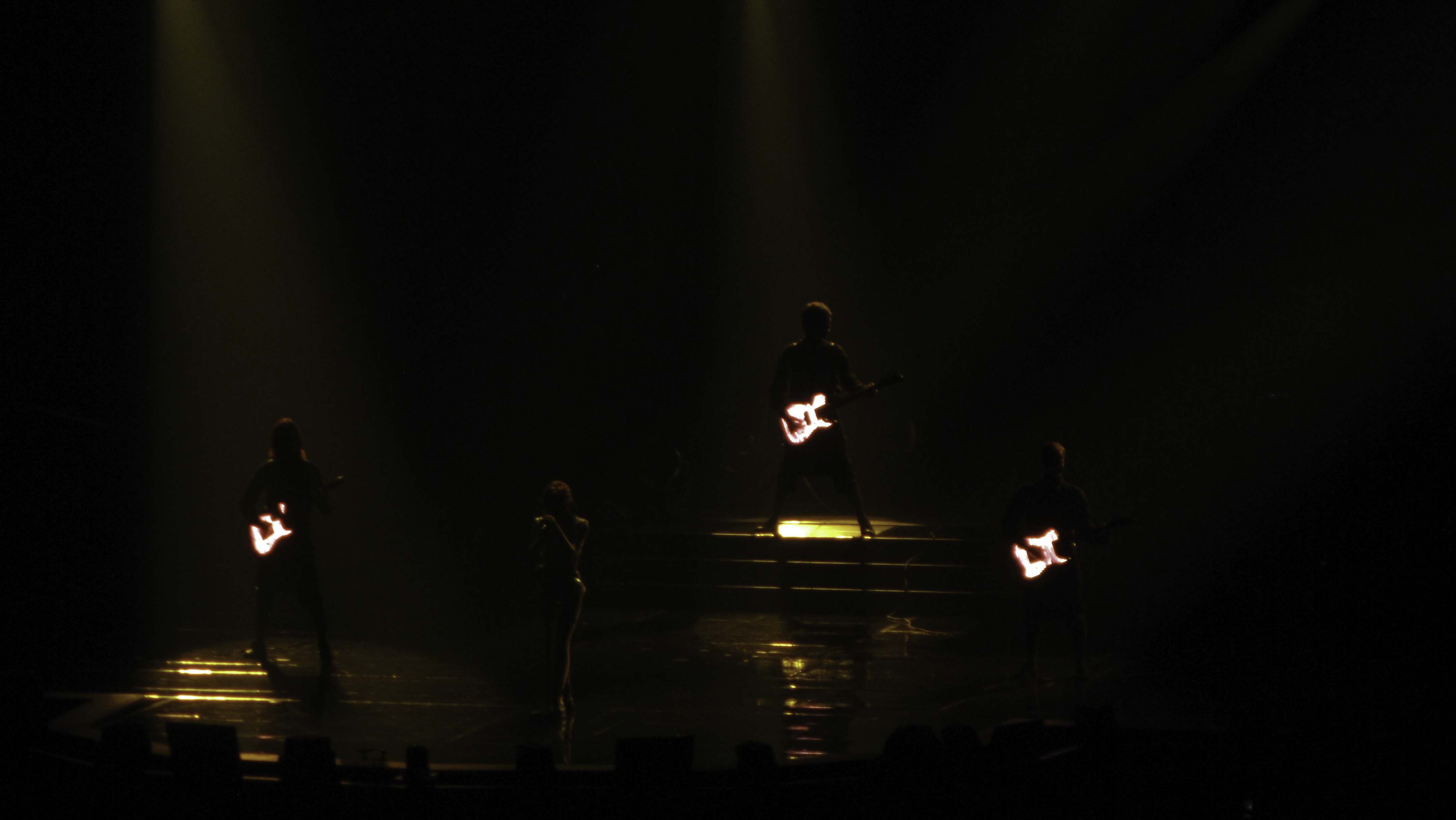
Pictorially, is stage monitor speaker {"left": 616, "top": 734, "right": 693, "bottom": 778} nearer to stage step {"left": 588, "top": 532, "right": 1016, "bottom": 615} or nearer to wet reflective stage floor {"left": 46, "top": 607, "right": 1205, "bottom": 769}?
wet reflective stage floor {"left": 46, "top": 607, "right": 1205, "bottom": 769}

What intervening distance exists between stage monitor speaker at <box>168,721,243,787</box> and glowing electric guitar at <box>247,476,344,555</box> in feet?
11.7

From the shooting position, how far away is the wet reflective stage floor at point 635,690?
230 inches

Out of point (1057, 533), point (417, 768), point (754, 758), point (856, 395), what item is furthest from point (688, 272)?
point (754, 758)

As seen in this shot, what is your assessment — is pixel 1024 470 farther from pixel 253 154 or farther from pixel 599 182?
pixel 253 154

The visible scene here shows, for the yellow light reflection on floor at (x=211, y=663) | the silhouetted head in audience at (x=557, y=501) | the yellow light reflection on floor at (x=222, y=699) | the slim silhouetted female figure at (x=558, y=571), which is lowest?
the yellow light reflection on floor at (x=222, y=699)

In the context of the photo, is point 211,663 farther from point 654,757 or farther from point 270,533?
point 654,757

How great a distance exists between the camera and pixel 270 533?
755cm

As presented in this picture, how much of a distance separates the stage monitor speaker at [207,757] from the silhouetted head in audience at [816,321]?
210 inches

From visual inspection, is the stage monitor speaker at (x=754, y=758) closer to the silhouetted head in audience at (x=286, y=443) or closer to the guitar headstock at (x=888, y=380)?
the guitar headstock at (x=888, y=380)

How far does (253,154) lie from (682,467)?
5602 millimetres

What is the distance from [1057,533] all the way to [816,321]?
8.25 ft

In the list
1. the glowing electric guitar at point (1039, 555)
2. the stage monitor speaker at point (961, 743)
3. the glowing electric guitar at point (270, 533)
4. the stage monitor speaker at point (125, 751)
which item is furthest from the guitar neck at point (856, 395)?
the stage monitor speaker at point (125, 751)

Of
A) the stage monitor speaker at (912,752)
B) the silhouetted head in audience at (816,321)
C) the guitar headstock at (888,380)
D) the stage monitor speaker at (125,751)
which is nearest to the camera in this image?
the stage monitor speaker at (912,752)

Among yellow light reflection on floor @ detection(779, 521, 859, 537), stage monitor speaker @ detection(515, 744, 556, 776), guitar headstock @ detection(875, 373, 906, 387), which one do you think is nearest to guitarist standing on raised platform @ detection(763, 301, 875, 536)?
guitar headstock @ detection(875, 373, 906, 387)
